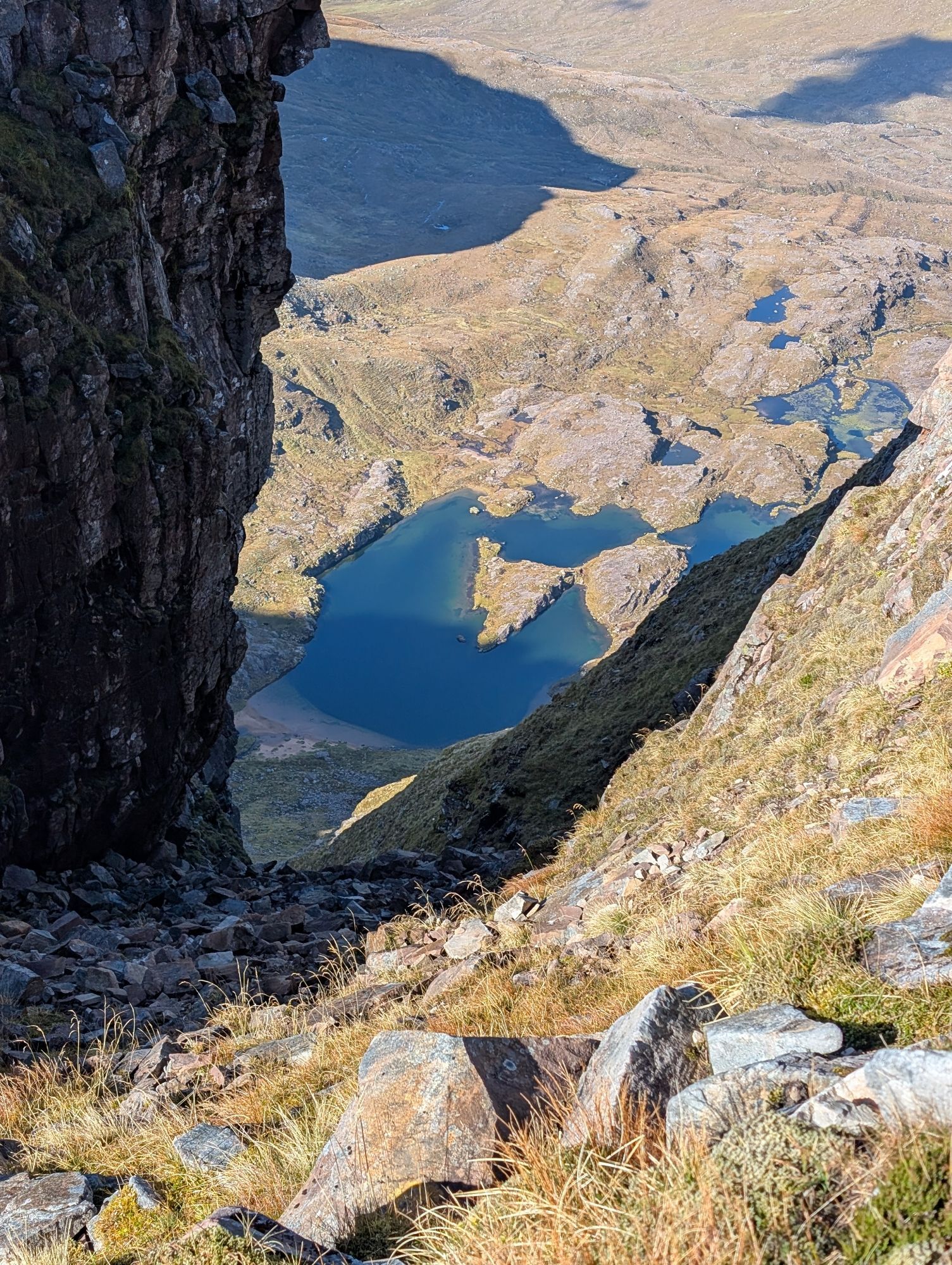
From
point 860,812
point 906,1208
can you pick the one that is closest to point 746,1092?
point 906,1208

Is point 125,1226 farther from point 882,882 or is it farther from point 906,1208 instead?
point 882,882

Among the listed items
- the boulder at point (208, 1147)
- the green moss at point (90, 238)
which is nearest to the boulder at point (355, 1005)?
the boulder at point (208, 1147)

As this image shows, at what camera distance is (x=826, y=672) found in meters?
22.4

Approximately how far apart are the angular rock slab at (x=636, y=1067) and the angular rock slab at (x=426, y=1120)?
1.57 ft

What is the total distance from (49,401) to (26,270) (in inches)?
148

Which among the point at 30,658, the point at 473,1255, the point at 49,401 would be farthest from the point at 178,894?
the point at 473,1255

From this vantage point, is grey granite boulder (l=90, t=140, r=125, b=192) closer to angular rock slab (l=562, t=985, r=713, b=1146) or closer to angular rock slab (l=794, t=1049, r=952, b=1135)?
angular rock slab (l=562, t=985, r=713, b=1146)

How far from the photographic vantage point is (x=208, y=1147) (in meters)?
9.12

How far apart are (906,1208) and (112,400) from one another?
30642mm

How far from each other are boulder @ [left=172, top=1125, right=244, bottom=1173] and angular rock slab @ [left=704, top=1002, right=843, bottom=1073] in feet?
15.2

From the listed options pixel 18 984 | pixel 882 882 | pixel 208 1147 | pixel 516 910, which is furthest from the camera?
pixel 516 910

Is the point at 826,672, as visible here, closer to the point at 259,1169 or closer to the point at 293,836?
the point at 259,1169

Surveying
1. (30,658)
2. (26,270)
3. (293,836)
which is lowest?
(293,836)

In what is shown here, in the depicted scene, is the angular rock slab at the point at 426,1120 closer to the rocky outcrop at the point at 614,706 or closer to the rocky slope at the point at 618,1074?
the rocky slope at the point at 618,1074
